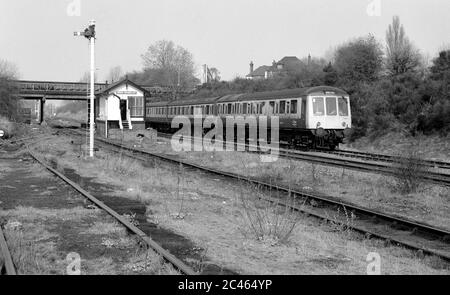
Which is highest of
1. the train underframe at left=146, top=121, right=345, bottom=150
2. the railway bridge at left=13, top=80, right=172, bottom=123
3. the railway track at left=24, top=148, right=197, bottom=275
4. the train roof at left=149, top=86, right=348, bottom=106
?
the railway bridge at left=13, top=80, right=172, bottom=123

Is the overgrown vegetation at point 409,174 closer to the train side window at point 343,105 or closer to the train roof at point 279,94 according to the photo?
the train roof at point 279,94

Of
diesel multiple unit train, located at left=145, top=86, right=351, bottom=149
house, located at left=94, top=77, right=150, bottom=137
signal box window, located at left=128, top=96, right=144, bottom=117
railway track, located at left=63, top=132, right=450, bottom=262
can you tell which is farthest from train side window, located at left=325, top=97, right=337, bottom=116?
signal box window, located at left=128, top=96, right=144, bottom=117

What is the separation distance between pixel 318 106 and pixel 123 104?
78.4 feet

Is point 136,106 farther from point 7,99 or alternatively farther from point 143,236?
point 143,236

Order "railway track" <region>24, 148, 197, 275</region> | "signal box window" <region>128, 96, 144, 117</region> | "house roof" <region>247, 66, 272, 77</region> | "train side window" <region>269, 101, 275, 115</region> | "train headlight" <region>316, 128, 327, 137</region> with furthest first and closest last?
"house roof" <region>247, 66, 272, 77</region> → "signal box window" <region>128, 96, 144, 117</region> → "train side window" <region>269, 101, 275, 115</region> → "train headlight" <region>316, 128, 327, 137</region> → "railway track" <region>24, 148, 197, 275</region>

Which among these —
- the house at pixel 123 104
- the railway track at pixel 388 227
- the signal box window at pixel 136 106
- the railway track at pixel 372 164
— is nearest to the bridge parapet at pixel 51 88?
the house at pixel 123 104

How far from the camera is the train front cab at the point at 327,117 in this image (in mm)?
24781

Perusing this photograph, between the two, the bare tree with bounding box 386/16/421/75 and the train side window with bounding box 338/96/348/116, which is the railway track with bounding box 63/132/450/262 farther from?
the bare tree with bounding box 386/16/421/75

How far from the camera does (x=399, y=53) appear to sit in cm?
4528

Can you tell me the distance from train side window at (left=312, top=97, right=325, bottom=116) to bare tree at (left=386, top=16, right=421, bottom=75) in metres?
20.1

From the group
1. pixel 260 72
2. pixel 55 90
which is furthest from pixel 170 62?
pixel 260 72

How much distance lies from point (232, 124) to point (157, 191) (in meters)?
20.3

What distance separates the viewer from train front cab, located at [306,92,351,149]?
81.3ft

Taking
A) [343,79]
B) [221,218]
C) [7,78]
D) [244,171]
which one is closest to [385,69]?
[343,79]
